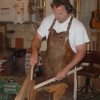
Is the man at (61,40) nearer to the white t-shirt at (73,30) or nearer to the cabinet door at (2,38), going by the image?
the white t-shirt at (73,30)

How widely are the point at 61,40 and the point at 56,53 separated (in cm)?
14

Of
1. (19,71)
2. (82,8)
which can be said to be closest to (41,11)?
(82,8)

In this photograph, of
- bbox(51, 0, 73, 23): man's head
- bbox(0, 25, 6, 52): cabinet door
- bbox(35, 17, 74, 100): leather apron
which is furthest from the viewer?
bbox(0, 25, 6, 52): cabinet door

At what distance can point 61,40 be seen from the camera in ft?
9.27

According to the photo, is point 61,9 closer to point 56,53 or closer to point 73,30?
point 73,30

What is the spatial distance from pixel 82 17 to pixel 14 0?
1043 mm

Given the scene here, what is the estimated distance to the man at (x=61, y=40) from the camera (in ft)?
8.48

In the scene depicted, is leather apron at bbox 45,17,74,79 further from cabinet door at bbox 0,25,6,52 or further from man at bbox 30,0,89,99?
cabinet door at bbox 0,25,6,52

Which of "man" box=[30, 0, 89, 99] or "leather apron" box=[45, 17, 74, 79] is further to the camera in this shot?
"leather apron" box=[45, 17, 74, 79]

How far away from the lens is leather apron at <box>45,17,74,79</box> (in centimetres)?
280

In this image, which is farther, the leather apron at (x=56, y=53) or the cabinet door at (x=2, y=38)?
the cabinet door at (x=2, y=38)

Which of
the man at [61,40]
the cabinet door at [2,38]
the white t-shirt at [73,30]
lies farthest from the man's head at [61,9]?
the cabinet door at [2,38]

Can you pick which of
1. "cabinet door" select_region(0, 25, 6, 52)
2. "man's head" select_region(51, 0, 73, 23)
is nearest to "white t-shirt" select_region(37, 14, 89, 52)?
"man's head" select_region(51, 0, 73, 23)

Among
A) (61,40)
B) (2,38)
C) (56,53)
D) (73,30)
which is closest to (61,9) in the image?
(73,30)
